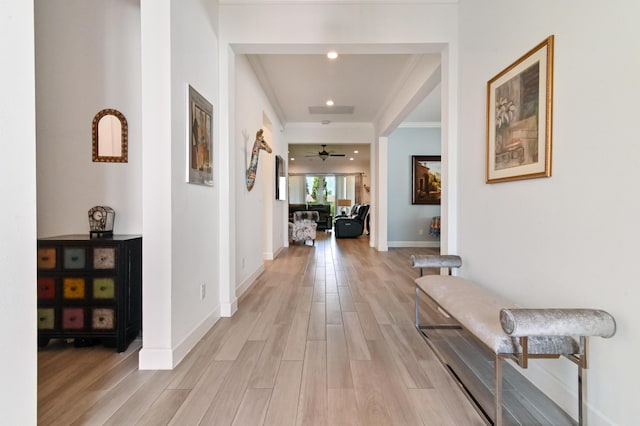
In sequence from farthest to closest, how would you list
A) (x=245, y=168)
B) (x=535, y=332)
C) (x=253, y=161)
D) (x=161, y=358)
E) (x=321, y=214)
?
(x=321, y=214) → (x=253, y=161) → (x=245, y=168) → (x=161, y=358) → (x=535, y=332)

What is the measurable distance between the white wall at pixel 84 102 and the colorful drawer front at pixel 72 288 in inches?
18.3

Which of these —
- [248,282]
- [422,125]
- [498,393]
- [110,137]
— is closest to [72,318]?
[110,137]

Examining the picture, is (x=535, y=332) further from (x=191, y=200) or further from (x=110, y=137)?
(x=110, y=137)

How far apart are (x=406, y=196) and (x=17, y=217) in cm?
704

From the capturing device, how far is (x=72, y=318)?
2.14 meters

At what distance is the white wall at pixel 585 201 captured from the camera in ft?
3.98

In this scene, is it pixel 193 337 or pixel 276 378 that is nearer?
pixel 276 378

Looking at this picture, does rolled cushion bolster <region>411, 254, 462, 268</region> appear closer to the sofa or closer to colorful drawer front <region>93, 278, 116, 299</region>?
colorful drawer front <region>93, 278, 116, 299</region>

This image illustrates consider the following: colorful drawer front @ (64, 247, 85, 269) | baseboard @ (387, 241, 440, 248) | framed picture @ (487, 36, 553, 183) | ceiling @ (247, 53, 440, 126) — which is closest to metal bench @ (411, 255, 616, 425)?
framed picture @ (487, 36, 553, 183)

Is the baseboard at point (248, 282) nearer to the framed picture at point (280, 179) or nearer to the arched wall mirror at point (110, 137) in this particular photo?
the arched wall mirror at point (110, 137)

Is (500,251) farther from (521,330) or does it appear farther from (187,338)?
(187,338)

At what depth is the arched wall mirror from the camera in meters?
2.43

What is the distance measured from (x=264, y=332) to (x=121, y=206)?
1.53 meters

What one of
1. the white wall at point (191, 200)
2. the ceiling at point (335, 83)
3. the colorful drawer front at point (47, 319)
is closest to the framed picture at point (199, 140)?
the white wall at point (191, 200)
